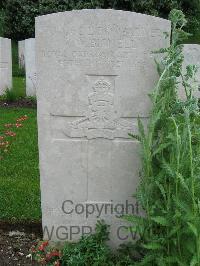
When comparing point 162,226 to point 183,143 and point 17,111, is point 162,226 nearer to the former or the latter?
point 183,143

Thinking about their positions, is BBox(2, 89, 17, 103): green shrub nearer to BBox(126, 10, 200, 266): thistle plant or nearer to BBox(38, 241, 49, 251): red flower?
BBox(38, 241, 49, 251): red flower

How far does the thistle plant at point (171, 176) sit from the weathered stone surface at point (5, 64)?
822 centimetres

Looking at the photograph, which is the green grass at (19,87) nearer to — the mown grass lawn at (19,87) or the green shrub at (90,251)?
the mown grass lawn at (19,87)

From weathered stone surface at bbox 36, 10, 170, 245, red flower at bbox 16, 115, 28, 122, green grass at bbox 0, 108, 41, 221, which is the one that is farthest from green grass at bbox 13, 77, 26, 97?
weathered stone surface at bbox 36, 10, 170, 245

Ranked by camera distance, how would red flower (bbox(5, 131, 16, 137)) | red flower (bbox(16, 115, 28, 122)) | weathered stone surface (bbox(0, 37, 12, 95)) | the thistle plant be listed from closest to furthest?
the thistle plant, red flower (bbox(5, 131, 16, 137)), red flower (bbox(16, 115, 28, 122)), weathered stone surface (bbox(0, 37, 12, 95))

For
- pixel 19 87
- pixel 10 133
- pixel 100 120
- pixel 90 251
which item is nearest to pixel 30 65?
pixel 19 87

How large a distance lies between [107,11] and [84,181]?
129 cm

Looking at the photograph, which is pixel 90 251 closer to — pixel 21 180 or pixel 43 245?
pixel 43 245

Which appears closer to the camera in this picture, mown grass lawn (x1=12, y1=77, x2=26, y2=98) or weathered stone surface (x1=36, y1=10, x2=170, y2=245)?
weathered stone surface (x1=36, y1=10, x2=170, y2=245)

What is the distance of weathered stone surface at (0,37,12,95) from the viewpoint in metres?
11.0

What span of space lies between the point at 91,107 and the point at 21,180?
2.18 metres

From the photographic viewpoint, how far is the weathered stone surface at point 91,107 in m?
3.45

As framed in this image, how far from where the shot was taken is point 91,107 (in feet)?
11.7

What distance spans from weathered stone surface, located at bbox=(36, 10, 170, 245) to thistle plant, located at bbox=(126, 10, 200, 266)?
0.80 ft
